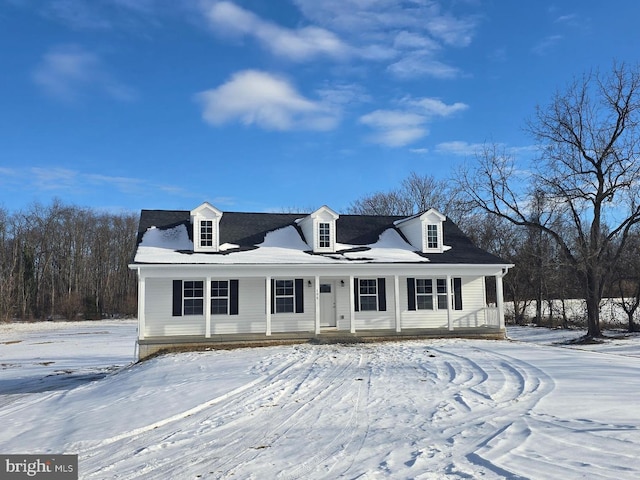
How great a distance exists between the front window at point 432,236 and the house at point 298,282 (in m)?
0.04

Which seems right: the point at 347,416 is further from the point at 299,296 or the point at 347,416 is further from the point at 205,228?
the point at 205,228

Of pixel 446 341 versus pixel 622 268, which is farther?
pixel 622 268

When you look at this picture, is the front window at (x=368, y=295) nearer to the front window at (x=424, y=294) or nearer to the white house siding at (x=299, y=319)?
the front window at (x=424, y=294)

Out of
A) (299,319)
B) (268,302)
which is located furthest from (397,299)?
(268,302)

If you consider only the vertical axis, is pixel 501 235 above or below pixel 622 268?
above

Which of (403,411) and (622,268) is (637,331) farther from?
(403,411)

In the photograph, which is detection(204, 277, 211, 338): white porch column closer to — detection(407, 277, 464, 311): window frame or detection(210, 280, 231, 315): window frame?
detection(210, 280, 231, 315): window frame

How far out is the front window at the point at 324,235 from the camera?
1878 cm

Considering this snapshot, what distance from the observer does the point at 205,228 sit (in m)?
17.8

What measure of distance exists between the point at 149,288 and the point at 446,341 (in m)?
10.3

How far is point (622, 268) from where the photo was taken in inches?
976

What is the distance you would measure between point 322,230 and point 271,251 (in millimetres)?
2263

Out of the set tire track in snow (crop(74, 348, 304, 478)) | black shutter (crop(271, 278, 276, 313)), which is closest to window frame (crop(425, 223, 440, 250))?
black shutter (crop(271, 278, 276, 313))

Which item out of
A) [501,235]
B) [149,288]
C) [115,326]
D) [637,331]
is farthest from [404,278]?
[115,326]
